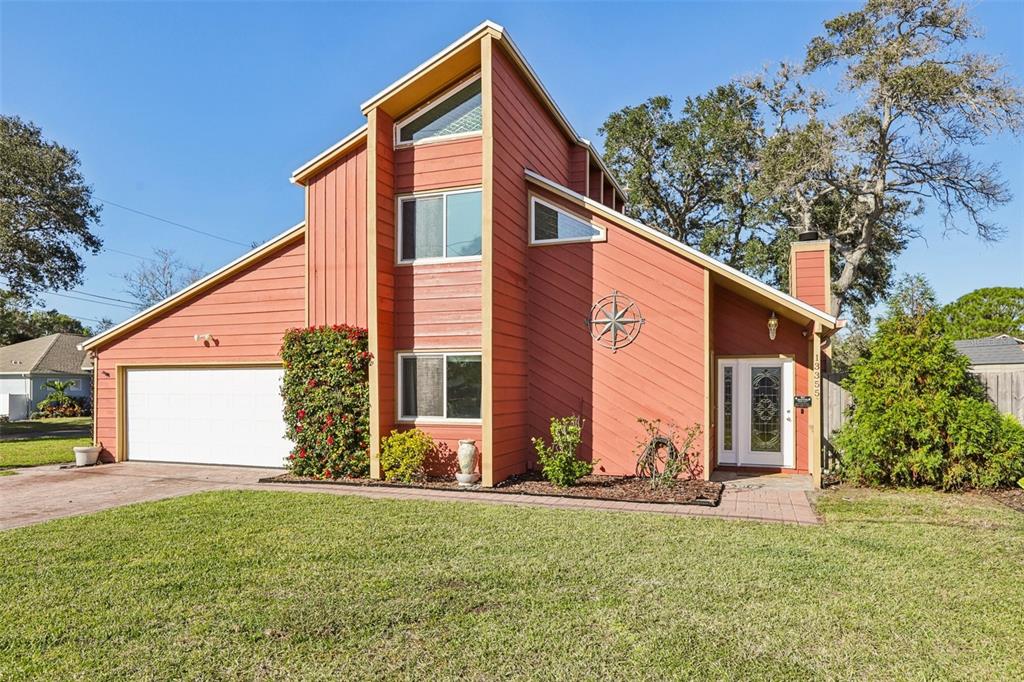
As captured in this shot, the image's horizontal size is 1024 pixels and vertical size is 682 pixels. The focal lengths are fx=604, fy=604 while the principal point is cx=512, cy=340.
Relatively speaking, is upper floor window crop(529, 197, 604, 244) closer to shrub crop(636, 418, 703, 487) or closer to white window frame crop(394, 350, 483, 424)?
white window frame crop(394, 350, 483, 424)

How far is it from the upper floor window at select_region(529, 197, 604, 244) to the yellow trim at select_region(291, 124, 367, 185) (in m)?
3.22

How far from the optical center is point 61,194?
67.6 ft

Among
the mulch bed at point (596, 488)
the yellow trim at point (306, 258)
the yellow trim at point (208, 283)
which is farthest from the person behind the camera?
the yellow trim at point (208, 283)

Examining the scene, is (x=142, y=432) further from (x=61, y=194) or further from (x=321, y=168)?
(x=61, y=194)

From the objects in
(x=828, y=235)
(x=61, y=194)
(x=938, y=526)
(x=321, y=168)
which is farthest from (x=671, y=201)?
(x=61, y=194)

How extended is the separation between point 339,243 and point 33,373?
30791mm

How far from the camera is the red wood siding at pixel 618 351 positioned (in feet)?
31.0

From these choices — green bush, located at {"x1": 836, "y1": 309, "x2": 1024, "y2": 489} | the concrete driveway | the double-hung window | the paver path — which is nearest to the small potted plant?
the concrete driveway

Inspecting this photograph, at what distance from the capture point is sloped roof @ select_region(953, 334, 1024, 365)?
63.6ft

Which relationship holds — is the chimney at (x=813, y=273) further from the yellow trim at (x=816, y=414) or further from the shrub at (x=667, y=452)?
the shrub at (x=667, y=452)

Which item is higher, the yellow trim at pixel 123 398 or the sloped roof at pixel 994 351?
the sloped roof at pixel 994 351

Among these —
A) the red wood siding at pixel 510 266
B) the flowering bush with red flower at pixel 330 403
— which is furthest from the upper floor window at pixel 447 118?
the flowering bush with red flower at pixel 330 403

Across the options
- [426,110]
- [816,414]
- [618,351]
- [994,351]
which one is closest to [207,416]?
[426,110]

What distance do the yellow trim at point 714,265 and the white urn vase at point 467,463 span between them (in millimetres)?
4288
